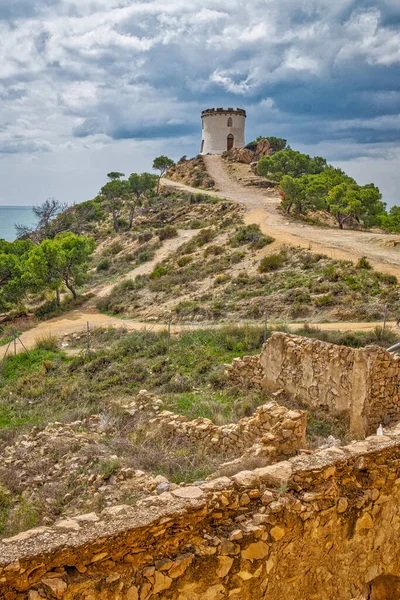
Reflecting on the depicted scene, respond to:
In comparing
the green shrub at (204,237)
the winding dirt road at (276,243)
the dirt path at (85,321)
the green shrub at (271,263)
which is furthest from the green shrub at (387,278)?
the green shrub at (204,237)

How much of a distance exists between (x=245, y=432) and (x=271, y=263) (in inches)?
758

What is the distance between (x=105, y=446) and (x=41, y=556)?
5.77 m

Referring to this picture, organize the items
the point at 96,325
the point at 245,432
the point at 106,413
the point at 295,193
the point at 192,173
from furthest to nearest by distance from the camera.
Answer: the point at 192,173 < the point at 295,193 < the point at 96,325 < the point at 106,413 < the point at 245,432

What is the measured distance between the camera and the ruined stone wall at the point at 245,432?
7267 millimetres

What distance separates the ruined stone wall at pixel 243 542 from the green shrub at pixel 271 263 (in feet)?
72.4

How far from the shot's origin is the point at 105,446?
29.5 feet

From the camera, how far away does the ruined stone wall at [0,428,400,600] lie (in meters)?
3.40

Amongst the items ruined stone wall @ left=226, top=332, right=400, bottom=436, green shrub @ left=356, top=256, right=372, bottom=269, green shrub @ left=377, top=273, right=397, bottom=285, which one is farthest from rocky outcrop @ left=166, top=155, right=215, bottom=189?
ruined stone wall @ left=226, top=332, right=400, bottom=436

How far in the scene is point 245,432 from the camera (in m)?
8.46

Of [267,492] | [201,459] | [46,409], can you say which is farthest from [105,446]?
[267,492]

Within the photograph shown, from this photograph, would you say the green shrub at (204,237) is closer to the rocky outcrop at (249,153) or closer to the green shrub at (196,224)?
the green shrub at (196,224)

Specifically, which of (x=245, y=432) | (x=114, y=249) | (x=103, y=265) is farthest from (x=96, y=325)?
(x=114, y=249)

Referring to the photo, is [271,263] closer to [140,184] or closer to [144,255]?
[144,255]

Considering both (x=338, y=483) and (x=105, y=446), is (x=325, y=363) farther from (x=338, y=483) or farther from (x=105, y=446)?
(x=338, y=483)
